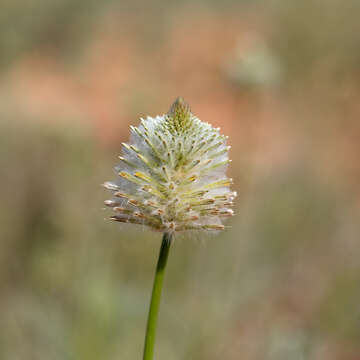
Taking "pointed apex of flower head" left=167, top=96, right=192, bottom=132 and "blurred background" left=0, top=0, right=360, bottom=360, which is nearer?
"pointed apex of flower head" left=167, top=96, right=192, bottom=132

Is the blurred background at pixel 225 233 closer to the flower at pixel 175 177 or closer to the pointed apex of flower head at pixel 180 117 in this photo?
the flower at pixel 175 177

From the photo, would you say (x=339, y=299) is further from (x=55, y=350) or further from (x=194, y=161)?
(x=194, y=161)

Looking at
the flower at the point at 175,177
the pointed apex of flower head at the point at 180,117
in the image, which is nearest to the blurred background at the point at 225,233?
the flower at the point at 175,177

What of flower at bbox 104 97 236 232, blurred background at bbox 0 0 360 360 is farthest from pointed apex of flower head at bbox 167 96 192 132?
blurred background at bbox 0 0 360 360

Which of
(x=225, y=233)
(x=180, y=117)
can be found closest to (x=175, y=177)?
(x=180, y=117)

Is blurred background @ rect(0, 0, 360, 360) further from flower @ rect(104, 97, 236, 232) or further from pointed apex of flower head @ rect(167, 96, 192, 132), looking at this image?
pointed apex of flower head @ rect(167, 96, 192, 132)

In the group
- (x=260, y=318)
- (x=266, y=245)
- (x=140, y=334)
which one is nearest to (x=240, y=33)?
(x=266, y=245)
